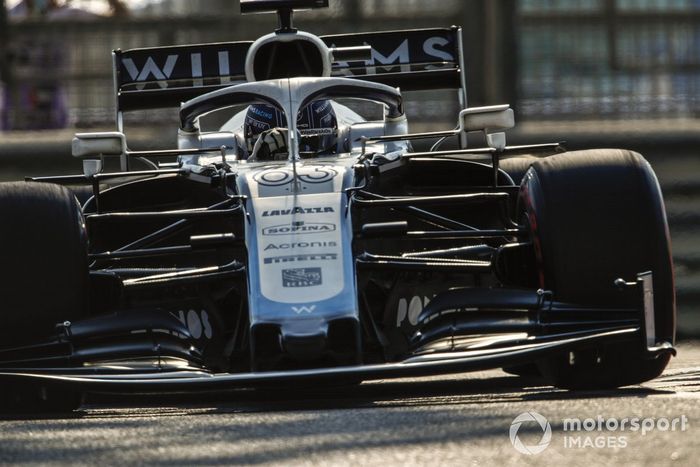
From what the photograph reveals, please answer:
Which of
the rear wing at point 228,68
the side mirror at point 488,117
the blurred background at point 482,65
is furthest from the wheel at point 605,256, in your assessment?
the blurred background at point 482,65

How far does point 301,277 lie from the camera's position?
599 cm

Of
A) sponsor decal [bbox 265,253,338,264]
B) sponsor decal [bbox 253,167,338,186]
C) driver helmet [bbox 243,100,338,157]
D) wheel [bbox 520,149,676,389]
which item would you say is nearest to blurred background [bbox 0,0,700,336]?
driver helmet [bbox 243,100,338,157]

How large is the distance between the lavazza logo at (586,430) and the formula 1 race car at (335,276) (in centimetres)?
87

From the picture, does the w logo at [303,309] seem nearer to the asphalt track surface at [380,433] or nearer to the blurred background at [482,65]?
the asphalt track surface at [380,433]

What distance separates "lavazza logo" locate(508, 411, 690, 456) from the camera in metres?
4.34

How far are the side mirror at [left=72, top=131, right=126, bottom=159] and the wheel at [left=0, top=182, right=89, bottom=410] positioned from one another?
3.36ft

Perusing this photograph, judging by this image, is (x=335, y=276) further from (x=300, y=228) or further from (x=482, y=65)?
(x=482, y=65)

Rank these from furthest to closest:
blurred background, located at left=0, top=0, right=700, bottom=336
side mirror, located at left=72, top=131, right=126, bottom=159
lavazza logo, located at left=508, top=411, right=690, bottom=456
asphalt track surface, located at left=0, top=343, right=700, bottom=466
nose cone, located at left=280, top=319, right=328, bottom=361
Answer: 1. blurred background, located at left=0, top=0, right=700, bottom=336
2. side mirror, located at left=72, top=131, right=126, bottom=159
3. nose cone, located at left=280, top=319, right=328, bottom=361
4. lavazza logo, located at left=508, top=411, right=690, bottom=456
5. asphalt track surface, located at left=0, top=343, right=700, bottom=466

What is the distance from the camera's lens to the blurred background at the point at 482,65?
9.84 meters

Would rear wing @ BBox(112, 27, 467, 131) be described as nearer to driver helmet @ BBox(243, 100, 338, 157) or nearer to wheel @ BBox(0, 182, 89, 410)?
driver helmet @ BBox(243, 100, 338, 157)

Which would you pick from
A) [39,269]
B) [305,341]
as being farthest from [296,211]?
[39,269]

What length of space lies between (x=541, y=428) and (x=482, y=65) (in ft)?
18.1

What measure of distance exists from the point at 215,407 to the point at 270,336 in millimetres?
349

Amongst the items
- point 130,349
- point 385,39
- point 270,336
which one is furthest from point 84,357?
point 385,39
